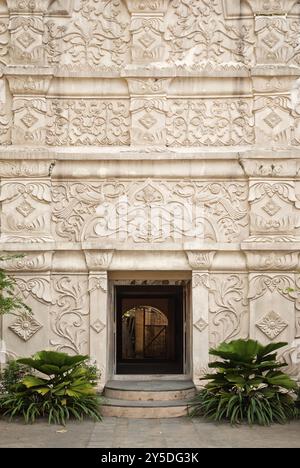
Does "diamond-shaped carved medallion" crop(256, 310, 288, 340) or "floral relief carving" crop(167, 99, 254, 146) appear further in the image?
"floral relief carving" crop(167, 99, 254, 146)

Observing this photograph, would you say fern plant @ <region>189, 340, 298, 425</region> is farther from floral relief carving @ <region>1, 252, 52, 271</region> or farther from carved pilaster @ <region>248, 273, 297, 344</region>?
floral relief carving @ <region>1, 252, 52, 271</region>

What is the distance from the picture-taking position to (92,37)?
33.1ft

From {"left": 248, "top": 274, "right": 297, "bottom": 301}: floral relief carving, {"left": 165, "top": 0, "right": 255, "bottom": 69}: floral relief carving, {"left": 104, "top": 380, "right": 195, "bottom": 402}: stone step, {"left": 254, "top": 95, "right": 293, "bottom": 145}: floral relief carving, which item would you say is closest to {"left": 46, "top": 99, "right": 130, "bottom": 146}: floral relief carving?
{"left": 165, "top": 0, "right": 255, "bottom": 69}: floral relief carving

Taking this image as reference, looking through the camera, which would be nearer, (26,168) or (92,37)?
(26,168)

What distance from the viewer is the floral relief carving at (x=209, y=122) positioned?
991cm

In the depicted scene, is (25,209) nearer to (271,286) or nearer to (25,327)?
(25,327)

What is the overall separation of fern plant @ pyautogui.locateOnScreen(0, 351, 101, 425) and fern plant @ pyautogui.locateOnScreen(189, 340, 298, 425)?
152 centimetres

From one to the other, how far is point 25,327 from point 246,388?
3462 millimetres

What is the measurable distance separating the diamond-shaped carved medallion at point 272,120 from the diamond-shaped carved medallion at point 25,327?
474 cm

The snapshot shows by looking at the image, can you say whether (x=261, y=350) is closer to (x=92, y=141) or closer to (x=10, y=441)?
(x=10, y=441)

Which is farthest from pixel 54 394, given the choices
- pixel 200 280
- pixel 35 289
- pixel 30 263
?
pixel 200 280

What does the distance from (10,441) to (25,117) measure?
503 cm

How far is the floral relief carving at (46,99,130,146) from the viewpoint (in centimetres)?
993

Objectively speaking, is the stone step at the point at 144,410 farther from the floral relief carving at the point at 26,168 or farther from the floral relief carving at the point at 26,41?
the floral relief carving at the point at 26,41
